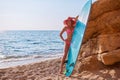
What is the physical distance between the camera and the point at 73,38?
6.74 m

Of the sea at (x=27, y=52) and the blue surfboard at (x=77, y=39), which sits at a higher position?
the blue surfboard at (x=77, y=39)

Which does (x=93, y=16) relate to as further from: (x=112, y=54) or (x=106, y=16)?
(x=112, y=54)

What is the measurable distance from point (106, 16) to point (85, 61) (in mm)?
1488

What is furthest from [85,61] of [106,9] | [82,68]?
[106,9]

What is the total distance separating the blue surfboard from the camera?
20.8ft

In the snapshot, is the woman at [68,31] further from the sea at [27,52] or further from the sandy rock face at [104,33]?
the sea at [27,52]

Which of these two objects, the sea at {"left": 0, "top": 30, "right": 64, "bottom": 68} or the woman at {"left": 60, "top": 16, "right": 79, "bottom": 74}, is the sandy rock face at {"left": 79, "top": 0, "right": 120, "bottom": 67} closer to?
the woman at {"left": 60, "top": 16, "right": 79, "bottom": 74}

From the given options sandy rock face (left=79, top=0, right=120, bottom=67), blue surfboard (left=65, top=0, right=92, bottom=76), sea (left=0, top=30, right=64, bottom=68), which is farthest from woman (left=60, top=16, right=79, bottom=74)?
sea (left=0, top=30, right=64, bottom=68)

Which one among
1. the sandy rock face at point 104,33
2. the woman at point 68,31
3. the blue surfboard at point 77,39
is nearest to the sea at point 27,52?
the woman at point 68,31

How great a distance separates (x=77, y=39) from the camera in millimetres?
6516

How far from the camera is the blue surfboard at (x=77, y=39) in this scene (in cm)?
633

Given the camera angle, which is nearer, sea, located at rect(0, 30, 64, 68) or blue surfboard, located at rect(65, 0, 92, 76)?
blue surfboard, located at rect(65, 0, 92, 76)

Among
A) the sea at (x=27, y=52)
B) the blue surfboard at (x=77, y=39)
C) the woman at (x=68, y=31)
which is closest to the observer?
the blue surfboard at (x=77, y=39)

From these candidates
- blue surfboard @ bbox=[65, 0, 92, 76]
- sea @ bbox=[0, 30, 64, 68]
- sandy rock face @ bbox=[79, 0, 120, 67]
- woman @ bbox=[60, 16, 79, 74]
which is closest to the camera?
sandy rock face @ bbox=[79, 0, 120, 67]
